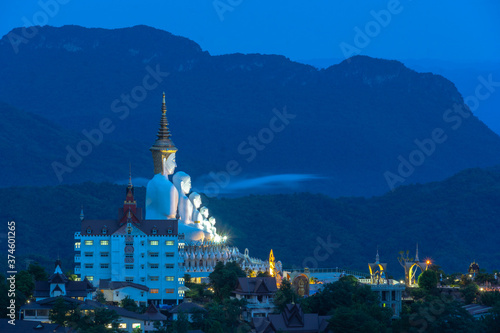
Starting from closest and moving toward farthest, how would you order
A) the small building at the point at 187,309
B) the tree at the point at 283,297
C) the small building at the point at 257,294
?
the small building at the point at 187,309 < the tree at the point at 283,297 < the small building at the point at 257,294

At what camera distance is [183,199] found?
3147 inches

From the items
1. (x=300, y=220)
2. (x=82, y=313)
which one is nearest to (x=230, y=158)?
(x=300, y=220)

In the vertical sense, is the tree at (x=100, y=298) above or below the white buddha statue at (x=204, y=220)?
below

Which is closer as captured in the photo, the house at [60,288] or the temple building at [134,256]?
the house at [60,288]

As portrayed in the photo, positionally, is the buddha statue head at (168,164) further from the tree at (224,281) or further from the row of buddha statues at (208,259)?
the tree at (224,281)

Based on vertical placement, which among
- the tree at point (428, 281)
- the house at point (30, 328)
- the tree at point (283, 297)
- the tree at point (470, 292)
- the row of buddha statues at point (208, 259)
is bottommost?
the house at point (30, 328)

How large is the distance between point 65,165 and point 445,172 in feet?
208

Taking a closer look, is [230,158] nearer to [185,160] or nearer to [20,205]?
[185,160]

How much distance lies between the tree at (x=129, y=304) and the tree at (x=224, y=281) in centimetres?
495

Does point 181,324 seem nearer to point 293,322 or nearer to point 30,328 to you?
point 293,322

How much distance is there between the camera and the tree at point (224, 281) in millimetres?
66188

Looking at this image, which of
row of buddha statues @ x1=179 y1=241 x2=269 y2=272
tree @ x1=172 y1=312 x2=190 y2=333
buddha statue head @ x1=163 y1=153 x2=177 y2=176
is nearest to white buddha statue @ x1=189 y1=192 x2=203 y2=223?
buddha statue head @ x1=163 y1=153 x2=177 y2=176

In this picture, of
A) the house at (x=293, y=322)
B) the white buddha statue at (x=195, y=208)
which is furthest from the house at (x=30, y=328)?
the white buddha statue at (x=195, y=208)

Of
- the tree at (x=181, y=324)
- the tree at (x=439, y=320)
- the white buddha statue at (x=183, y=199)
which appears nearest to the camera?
the tree at (x=181, y=324)
